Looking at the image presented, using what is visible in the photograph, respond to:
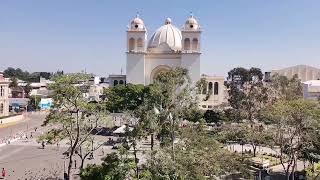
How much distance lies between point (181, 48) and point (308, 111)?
46885 millimetres

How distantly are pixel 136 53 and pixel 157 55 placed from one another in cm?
317

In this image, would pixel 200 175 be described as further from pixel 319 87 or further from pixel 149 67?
pixel 319 87

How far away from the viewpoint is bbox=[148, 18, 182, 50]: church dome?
6894cm

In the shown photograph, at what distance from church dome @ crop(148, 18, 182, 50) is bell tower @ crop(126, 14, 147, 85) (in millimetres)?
2598

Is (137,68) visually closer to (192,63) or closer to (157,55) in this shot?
(157,55)

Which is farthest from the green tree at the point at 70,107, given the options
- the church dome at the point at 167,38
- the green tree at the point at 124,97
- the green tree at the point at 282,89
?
the church dome at the point at 167,38

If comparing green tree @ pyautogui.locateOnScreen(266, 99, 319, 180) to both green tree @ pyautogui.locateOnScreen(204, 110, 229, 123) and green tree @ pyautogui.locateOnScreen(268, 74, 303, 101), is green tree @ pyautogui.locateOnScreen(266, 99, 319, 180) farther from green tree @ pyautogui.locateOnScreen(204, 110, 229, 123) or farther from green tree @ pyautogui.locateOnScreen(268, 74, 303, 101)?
green tree @ pyautogui.locateOnScreen(268, 74, 303, 101)

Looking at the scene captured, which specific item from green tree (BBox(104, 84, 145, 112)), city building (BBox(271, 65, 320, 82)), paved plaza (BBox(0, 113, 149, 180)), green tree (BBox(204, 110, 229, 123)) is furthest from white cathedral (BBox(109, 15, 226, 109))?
city building (BBox(271, 65, 320, 82))

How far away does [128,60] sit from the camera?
216ft

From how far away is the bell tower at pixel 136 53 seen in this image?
65.7 metres

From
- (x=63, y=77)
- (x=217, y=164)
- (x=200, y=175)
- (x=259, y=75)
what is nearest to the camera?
(x=200, y=175)

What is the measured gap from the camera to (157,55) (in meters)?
66.4

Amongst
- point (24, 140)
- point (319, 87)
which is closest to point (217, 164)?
point (24, 140)

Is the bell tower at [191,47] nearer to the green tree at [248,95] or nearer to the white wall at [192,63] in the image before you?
the white wall at [192,63]
